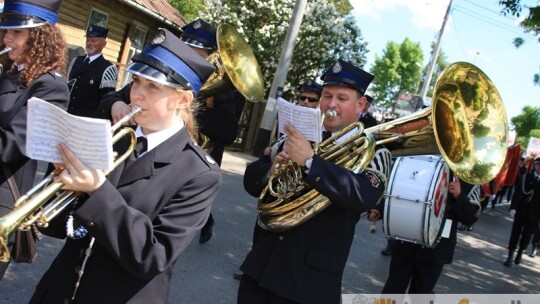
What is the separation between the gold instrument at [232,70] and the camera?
4.22m

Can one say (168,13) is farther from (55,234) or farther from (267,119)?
(55,234)

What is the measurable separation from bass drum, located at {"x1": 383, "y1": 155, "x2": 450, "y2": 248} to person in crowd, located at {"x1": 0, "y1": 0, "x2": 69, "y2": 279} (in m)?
2.82

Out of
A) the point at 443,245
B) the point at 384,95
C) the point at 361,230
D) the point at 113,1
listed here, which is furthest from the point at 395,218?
the point at 384,95

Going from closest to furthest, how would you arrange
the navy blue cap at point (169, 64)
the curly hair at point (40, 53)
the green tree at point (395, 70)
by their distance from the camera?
the navy blue cap at point (169, 64), the curly hair at point (40, 53), the green tree at point (395, 70)

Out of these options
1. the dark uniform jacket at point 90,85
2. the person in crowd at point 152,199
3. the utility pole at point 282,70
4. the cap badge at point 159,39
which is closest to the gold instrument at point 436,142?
the person in crowd at point 152,199

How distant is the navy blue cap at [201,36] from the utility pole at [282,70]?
8542 mm

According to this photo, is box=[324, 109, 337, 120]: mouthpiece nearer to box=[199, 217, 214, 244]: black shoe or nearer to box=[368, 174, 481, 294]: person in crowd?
box=[368, 174, 481, 294]: person in crowd

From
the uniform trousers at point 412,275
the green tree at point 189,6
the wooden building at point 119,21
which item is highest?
the green tree at point 189,6

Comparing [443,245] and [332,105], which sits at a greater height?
[332,105]

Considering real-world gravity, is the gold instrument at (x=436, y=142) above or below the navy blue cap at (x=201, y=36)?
below

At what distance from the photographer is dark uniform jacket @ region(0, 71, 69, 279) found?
8.30 feet

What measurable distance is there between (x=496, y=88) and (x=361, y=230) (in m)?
6.03

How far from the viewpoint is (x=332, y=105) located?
3.02m

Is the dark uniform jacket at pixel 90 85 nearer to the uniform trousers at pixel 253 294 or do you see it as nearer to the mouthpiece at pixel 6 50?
the mouthpiece at pixel 6 50
